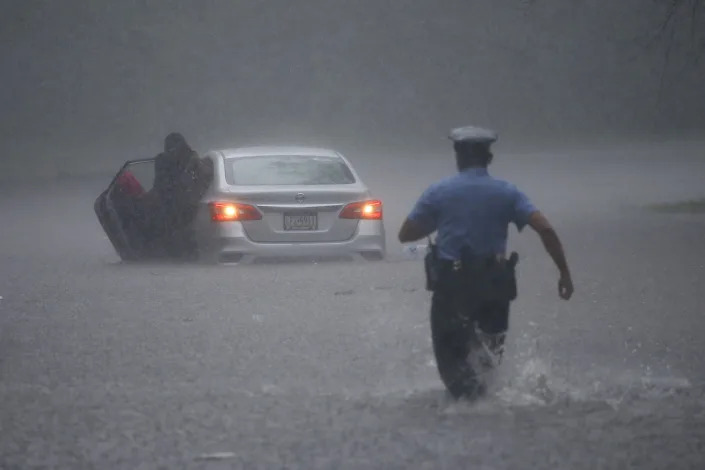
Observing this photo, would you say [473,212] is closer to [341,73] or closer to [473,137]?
[473,137]

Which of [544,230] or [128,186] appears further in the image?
[128,186]

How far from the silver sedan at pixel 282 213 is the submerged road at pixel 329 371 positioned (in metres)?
0.30

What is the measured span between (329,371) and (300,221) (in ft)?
21.6

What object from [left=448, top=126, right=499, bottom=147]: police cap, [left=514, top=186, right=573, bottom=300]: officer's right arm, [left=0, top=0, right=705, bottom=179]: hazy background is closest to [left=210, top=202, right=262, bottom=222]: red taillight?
[left=448, top=126, right=499, bottom=147]: police cap

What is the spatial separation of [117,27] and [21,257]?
37.3 m

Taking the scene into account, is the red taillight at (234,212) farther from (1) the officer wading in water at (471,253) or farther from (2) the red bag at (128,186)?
(1) the officer wading in water at (471,253)

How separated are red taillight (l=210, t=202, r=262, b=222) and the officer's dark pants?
8171mm

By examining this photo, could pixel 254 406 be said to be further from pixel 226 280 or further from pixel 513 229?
pixel 513 229

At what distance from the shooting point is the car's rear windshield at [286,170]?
17.0 metres

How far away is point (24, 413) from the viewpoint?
28.2 feet

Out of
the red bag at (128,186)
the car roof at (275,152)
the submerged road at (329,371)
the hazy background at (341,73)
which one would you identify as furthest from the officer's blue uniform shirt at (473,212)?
the hazy background at (341,73)

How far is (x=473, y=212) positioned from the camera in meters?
8.20

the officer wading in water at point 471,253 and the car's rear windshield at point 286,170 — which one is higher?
the officer wading in water at point 471,253

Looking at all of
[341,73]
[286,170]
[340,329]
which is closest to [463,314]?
[340,329]
